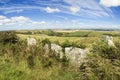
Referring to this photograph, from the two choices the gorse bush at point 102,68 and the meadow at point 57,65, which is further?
the meadow at point 57,65

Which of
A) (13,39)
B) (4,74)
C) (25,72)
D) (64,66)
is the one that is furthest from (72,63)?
(13,39)

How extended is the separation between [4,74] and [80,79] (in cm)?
240

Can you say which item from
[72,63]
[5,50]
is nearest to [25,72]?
[72,63]

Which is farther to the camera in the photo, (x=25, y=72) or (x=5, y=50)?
(x=5, y=50)

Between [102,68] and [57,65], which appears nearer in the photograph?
[102,68]

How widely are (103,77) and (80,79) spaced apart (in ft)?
2.35

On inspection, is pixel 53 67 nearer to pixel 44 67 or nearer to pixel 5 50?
pixel 44 67

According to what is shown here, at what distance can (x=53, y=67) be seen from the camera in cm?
738

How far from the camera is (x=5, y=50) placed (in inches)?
388

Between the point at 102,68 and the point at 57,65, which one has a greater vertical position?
the point at 102,68

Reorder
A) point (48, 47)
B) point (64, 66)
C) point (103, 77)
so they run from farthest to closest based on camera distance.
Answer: point (48, 47) < point (64, 66) < point (103, 77)

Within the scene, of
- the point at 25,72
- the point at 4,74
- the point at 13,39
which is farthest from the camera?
the point at 13,39

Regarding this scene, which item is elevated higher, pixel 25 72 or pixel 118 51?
pixel 118 51

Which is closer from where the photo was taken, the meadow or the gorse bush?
the gorse bush
